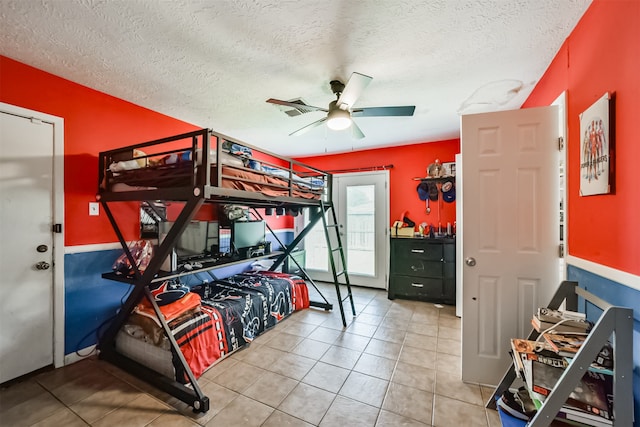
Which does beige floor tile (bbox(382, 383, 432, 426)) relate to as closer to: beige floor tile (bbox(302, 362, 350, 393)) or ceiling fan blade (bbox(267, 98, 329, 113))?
beige floor tile (bbox(302, 362, 350, 393))

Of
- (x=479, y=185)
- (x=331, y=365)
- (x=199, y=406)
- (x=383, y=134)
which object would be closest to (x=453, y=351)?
(x=331, y=365)

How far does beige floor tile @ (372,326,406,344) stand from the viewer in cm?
264

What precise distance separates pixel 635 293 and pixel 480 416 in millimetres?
1171

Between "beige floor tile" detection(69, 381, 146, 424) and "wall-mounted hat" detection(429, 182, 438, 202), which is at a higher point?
"wall-mounted hat" detection(429, 182, 438, 202)

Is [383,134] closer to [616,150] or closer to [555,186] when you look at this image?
[555,186]

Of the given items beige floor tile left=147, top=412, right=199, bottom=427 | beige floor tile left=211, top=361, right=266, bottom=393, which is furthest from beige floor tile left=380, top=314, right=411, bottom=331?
beige floor tile left=147, top=412, right=199, bottom=427

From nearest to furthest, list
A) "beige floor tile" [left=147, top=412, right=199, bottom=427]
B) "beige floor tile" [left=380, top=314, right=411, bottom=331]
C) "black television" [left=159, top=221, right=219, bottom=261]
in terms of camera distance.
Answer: "beige floor tile" [left=147, top=412, right=199, bottom=427]
"black television" [left=159, top=221, right=219, bottom=261]
"beige floor tile" [left=380, top=314, right=411, bottom=331]

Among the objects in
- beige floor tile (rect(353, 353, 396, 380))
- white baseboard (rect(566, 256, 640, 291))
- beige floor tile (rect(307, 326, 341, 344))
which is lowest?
beige floor tile (rect(353, 353, 396, 380))

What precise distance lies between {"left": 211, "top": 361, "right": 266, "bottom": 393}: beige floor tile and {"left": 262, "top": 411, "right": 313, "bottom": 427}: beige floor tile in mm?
374

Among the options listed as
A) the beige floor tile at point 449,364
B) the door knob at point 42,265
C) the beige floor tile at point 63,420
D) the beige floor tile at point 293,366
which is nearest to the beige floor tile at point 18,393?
the beige floor tile at point 63,420

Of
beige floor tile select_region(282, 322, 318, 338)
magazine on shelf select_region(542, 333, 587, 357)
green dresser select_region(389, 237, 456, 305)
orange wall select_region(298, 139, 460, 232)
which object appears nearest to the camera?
magazine on shelf select_region(542, 333, 587, 357)

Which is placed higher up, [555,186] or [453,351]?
[555,186]

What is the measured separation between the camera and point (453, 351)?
2.40 m

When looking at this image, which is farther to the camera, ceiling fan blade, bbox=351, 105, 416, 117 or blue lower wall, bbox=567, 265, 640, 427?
ceiling fan blade, bbox=351, 105, 416, 117
